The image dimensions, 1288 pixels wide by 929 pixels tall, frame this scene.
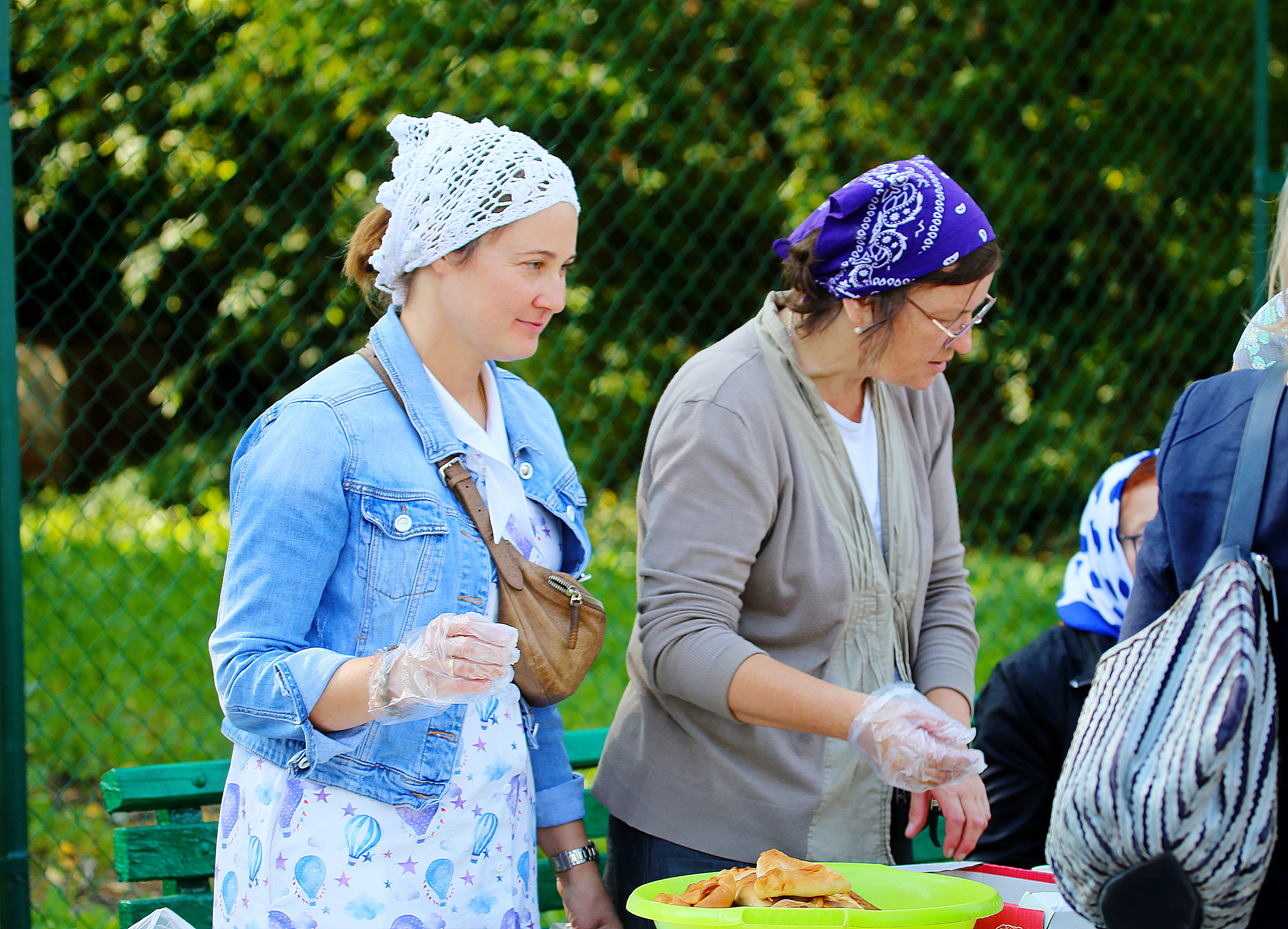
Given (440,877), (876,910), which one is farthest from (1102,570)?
(440,877)

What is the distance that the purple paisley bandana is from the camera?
195 centimetres

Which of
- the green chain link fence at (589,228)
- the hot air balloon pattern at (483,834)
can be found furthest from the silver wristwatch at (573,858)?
the green chain link fence at (589,228)

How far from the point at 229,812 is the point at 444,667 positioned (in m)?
0.46

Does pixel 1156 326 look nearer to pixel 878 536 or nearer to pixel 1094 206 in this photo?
pixel 1094 206

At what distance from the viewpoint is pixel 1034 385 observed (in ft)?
20.9

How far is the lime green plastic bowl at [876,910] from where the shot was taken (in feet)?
4.81

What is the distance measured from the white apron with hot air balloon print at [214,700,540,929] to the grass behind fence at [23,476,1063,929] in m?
1.79

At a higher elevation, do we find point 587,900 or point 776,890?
point 776,890

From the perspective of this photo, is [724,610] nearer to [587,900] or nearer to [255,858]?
[587,900]

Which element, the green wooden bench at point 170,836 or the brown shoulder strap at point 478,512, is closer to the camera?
the brown shoulder strap at point 478,512

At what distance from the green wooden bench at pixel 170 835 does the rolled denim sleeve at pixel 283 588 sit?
0.84 meters

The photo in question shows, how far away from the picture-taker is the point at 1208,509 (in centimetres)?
125

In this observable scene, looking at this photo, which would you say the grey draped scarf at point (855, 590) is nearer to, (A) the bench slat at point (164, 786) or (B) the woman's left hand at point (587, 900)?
(B) the woman's left hand at point (587, 900)

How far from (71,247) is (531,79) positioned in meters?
2.05
